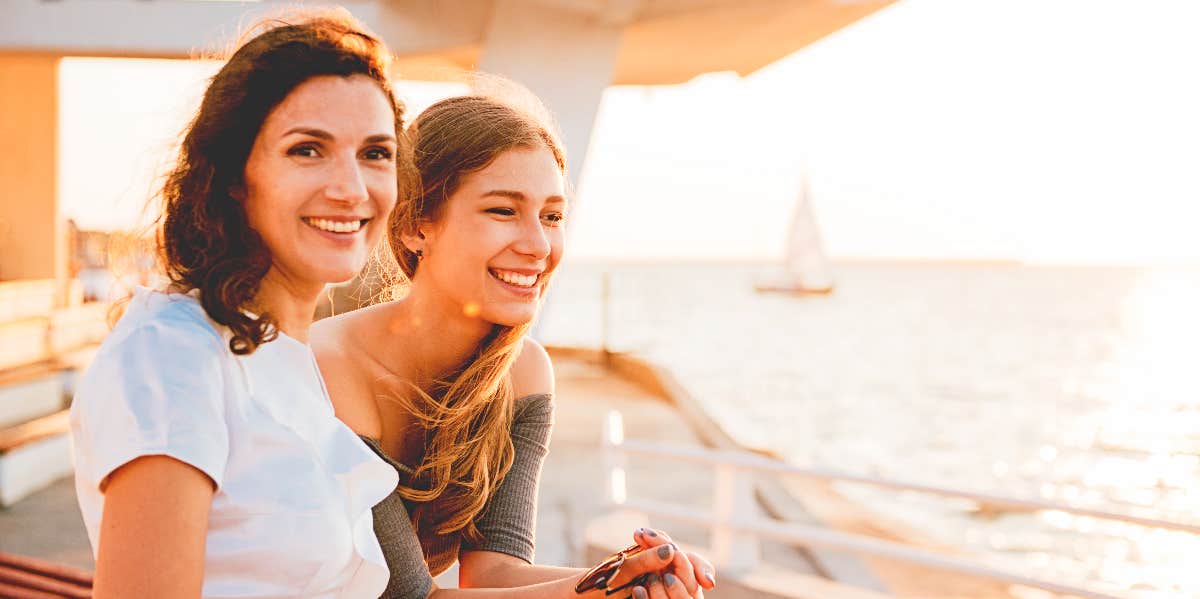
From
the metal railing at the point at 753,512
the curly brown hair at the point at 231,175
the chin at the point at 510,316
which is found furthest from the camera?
the metal railing at the point at 753,512

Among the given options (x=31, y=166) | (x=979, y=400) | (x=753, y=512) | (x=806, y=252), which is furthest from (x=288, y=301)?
(x=806, y=252)

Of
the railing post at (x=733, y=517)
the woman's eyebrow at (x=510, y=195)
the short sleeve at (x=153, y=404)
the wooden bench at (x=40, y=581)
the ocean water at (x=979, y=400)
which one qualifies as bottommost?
the ocean water at (x=979, y=400)

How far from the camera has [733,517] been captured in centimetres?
461

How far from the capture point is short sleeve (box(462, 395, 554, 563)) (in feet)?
6.72

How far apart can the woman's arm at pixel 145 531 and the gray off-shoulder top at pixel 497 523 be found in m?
0.62

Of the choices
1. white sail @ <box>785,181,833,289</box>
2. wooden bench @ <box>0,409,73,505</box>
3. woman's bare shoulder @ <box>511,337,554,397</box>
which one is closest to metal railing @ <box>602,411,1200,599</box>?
woman's bare shoulder @ <box>511,337,554,397</box>

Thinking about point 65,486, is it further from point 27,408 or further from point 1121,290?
point 1121,290

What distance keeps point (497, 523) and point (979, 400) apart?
4479 centimetres

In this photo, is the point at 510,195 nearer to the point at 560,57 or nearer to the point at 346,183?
the point at 346,183

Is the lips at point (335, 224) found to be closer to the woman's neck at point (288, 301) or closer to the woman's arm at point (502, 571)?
the woman's neck at point (288, 301)

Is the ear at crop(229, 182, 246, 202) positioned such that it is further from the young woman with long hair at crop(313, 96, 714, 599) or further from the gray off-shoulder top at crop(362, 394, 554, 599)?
the gray off-shoulder top at crop(362, 394, 554, 599)

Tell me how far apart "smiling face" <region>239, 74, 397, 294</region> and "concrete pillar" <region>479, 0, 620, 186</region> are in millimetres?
5907

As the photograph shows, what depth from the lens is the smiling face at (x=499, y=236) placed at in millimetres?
1902

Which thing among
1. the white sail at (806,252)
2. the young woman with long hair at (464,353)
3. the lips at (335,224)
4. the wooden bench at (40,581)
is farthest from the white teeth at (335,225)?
the white sail at (806,252)
